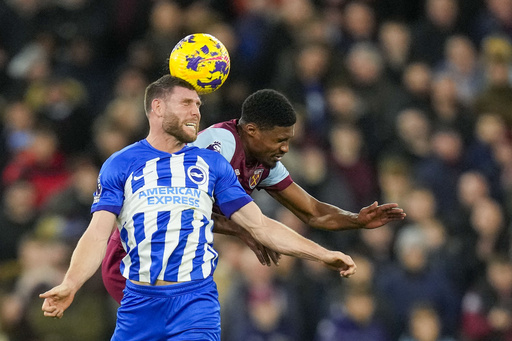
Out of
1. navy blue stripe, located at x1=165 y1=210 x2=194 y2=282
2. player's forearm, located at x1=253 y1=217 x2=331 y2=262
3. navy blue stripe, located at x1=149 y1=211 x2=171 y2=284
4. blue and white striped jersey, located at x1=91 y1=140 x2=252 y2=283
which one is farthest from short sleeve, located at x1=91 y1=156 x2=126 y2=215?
player's forearm, located at x1=253 y1=217 x2=331 y2=262

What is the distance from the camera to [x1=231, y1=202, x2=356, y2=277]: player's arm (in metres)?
5.28

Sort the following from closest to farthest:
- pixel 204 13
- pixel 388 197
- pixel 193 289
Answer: pixel 193 289, pixel 388 197, pixel 204 13

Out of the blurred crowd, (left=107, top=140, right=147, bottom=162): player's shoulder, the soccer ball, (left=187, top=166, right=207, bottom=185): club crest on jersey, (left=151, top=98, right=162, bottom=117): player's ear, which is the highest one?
the soccer ball

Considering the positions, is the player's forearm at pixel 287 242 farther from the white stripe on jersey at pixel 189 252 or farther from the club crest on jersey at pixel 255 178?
Result: the club crest on jersey at pixel 255 178

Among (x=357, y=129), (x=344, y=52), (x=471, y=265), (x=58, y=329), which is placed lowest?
(x=58, y=329)

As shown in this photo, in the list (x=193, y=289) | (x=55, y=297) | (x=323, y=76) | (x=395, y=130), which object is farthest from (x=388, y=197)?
(x=55, y=297)

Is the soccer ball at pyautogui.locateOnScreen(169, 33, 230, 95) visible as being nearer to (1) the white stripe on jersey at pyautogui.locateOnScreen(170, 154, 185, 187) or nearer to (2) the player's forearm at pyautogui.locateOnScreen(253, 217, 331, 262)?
(1) the white stripe on jersey at pyautogui.locateOnScreen(170, 154, 185, 187)

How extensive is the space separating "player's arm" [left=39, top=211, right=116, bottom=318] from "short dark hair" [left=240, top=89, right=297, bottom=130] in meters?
1.13

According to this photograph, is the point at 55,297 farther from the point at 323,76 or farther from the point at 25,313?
the point at 323,76

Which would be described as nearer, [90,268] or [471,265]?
[90,268]

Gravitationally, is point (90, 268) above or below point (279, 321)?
above

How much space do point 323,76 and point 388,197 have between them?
5.32ft

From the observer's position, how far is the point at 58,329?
30.7ft

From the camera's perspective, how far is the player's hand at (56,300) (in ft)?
15.7
